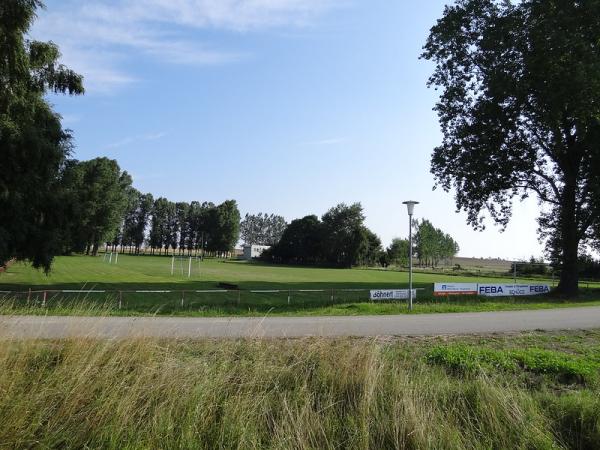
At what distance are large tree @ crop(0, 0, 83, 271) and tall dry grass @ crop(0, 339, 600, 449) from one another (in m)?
10.6

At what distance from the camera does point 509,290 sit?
30.0 meters

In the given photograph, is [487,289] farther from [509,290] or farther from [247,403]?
[247,403]

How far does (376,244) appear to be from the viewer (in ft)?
392

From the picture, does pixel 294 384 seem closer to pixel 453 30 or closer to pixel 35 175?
pixel 35 175

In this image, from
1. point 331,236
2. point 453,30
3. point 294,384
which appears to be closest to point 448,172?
point 453,30

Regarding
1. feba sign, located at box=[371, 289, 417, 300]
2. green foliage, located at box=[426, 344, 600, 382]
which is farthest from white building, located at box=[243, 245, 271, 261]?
green foliage, located at box=[426, 344, 600, 382]

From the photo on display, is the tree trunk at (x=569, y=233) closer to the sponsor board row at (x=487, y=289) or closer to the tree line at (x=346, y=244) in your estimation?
the sponsor board row at (x=487, y=289)

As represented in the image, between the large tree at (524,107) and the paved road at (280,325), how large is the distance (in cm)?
1323

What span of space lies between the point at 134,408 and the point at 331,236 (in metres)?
114

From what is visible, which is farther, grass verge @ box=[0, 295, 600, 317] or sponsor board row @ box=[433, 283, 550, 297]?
sponsor board row @ box=[433, 283, 550, 297]

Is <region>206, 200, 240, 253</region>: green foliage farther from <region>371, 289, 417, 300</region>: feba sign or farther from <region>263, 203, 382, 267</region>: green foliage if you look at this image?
<region>371, 289, 417, 300</region>: feba sign

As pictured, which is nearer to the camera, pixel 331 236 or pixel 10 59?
pixel 10 59

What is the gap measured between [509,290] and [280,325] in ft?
68.2

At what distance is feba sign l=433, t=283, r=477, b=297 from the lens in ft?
88.5
